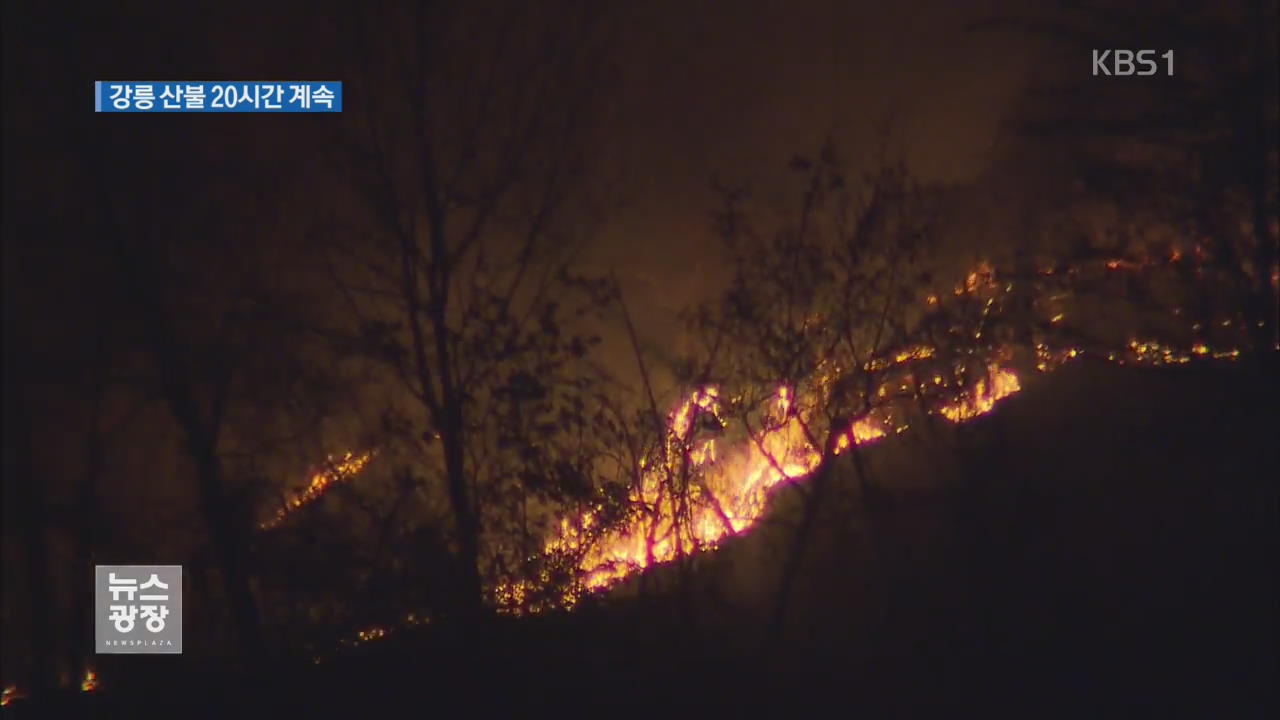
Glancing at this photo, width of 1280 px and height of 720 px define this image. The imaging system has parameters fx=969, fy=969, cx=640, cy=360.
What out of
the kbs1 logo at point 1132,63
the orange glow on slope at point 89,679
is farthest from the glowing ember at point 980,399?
the orange glow on slope at point 89,679

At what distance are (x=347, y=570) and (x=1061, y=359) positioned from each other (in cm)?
726

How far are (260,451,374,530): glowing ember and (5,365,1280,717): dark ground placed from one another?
175cm

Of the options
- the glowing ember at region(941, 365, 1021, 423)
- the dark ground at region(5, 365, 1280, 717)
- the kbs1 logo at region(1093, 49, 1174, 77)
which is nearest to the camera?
the dark ground at region(5, 365, 1280, 717)

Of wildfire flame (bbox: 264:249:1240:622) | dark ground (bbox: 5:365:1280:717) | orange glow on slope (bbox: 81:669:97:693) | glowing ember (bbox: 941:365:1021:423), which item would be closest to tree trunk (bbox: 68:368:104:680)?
orange glow on slope (bbox: 81:669:97:693)

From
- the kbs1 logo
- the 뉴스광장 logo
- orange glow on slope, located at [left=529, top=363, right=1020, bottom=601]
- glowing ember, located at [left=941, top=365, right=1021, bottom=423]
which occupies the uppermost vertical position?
the kbs1 logo

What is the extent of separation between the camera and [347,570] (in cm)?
984

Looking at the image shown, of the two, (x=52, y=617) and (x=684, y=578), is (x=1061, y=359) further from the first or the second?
(x=52, y=617)

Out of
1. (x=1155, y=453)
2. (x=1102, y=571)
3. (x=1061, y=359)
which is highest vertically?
(x=1061, y=359)

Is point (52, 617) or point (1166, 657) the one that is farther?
point (52, 617)

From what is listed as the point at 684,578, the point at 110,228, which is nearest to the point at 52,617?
the point at 110,228

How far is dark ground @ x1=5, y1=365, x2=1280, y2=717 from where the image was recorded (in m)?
6.45

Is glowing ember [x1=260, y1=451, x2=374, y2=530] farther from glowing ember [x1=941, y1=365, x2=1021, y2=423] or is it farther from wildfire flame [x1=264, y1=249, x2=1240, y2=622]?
glowing ember [x1=941, y1=365, x2=1021, y2=423]

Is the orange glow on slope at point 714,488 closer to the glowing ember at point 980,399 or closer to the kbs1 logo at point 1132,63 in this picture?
the glowing ember at point 980,399

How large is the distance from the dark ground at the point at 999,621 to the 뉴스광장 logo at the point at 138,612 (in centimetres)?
58
